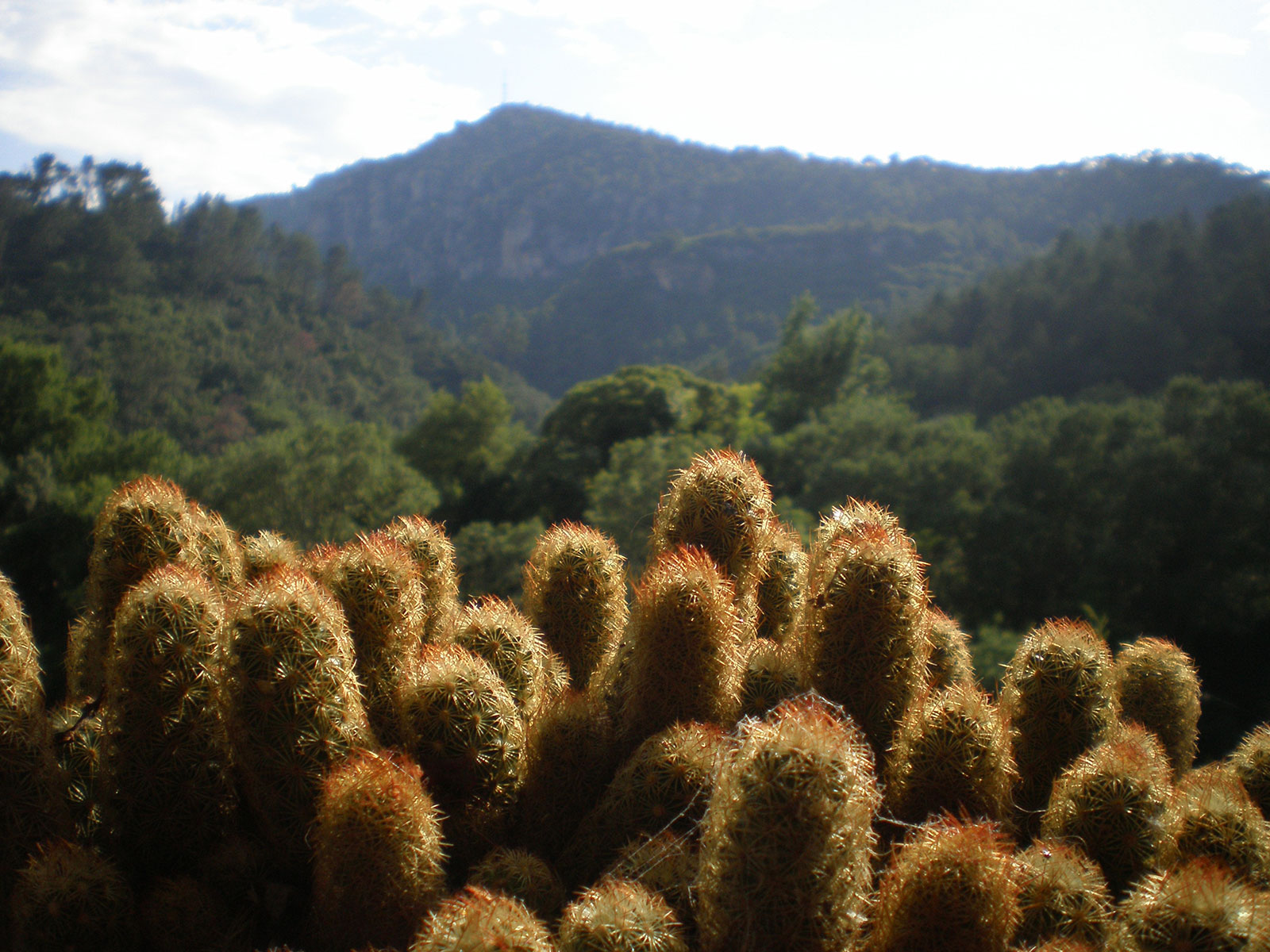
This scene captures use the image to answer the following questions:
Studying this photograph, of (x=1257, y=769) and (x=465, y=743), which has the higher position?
(x=465, y=743)

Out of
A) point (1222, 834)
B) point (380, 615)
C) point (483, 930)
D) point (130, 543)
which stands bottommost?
point (1222, 834)

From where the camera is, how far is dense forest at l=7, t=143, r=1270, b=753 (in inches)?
906

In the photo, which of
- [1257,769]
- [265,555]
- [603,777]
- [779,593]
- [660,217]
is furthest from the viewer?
[660,217]

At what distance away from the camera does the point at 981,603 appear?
27.0m

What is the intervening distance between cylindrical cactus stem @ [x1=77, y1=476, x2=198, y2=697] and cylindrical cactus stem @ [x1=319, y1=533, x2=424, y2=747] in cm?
100

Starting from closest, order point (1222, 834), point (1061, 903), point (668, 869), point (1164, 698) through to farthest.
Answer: point (668, 869)
point (1061, 903)
point (1222, 834)
point (1164, 698)

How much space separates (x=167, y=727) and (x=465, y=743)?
156cm

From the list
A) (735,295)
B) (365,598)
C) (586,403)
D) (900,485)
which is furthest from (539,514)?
(735,295)

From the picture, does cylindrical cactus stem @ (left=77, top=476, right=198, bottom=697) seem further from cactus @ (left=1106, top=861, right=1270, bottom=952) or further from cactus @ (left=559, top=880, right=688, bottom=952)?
cactus @ (left=1106, top=861, right=1270, bottom=952)

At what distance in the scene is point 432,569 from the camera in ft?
18.4

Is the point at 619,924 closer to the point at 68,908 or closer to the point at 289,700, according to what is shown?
the point at 289,700

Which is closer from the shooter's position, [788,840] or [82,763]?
[788,840]

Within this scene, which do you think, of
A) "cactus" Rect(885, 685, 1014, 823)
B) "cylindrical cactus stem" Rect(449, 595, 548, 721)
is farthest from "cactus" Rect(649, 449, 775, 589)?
"cactus" Rect(885, 685, 1014, 823)

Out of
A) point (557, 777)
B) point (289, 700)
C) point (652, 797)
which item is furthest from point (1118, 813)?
point (289, 700)
